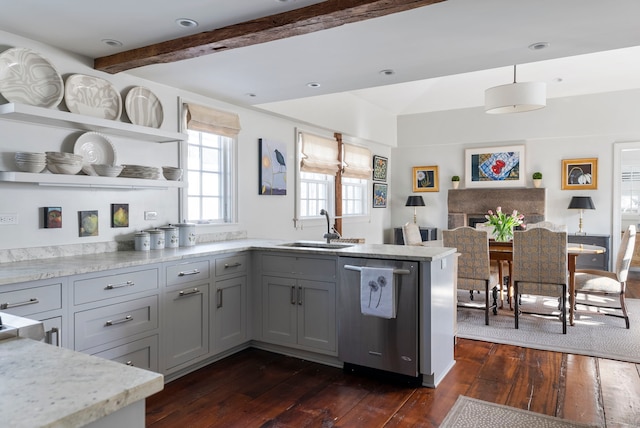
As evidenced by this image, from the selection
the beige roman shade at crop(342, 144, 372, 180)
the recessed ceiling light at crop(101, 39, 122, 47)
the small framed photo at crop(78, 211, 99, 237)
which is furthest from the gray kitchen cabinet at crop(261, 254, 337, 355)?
the beige roman shade at crop(342, 144, 372, 180)

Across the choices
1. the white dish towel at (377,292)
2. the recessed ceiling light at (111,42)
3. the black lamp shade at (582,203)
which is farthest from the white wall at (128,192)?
the black lamp shade at (582,203)

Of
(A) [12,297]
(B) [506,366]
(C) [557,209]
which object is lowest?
(B) [506,366]

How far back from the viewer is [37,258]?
2.86 meters

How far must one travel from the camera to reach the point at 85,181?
9.49ft

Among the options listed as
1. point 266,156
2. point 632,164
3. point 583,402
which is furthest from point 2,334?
point 632,164

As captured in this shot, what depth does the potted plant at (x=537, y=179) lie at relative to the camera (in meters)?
6.99

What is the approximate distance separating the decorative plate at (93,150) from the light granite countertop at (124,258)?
62 cm

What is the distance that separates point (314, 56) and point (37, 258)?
2.32 metres

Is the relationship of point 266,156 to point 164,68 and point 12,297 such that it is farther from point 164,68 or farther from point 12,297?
point 12,297

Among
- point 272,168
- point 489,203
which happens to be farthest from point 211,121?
point 489,203

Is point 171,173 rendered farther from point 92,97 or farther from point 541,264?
point 541,264

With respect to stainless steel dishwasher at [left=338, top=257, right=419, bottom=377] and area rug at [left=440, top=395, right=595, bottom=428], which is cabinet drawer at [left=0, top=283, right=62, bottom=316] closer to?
stainless steel dishwasher at [left=338, top=257, right=419, bottom=377]

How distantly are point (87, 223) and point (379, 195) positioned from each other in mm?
5408

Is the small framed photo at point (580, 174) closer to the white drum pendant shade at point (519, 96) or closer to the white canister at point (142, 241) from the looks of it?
the white drum pendant shade at point (519, 96)
